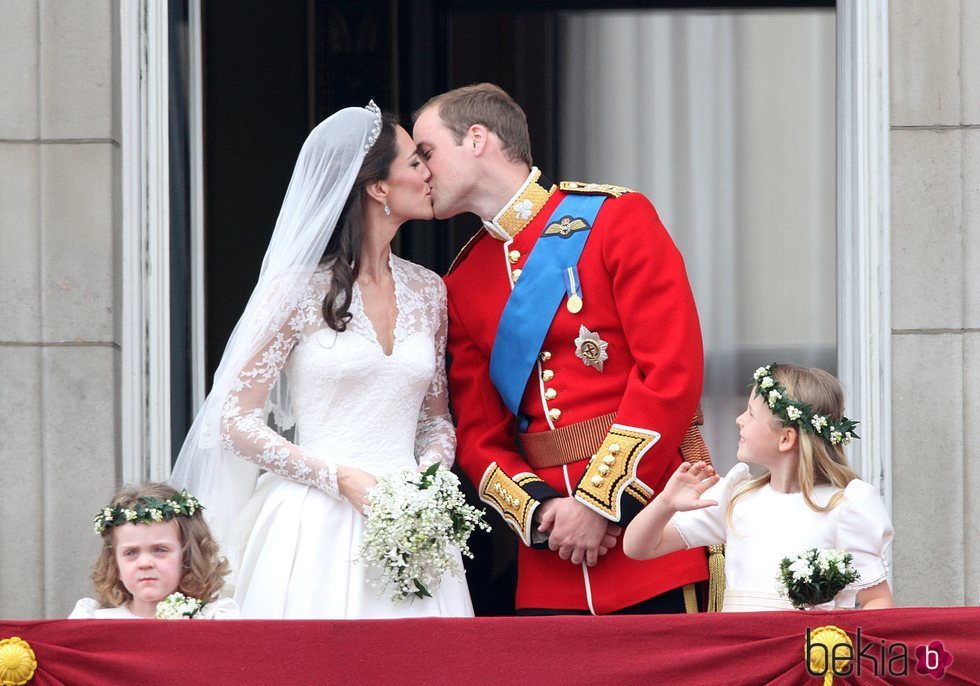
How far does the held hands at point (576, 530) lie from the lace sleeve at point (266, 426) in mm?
548

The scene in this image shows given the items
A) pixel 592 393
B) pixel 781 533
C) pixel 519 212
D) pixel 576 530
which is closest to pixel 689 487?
pixel 781 533

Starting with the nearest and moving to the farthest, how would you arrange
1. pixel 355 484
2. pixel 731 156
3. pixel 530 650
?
pixel 530 650
pixel 355 484
pixel 731 156

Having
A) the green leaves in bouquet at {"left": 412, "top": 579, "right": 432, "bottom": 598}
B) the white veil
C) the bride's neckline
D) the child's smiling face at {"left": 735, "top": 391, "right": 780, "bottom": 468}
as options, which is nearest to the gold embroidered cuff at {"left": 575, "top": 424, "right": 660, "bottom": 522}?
the child's smiling face at {"left": 735, "top": 391, "right": 780, "bottom": 468}

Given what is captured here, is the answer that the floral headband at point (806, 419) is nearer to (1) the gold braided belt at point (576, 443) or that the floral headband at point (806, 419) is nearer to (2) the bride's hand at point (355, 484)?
(1) the gold braided belt at point (576, 443)

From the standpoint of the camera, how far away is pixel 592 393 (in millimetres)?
4754

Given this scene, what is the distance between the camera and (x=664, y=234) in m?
4.79

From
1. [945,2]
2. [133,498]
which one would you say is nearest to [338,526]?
[133,498]

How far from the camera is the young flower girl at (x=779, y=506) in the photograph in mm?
4207

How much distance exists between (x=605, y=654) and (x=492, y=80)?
3.64 meters

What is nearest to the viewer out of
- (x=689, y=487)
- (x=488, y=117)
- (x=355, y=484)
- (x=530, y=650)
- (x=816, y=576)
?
(x=530, y=650)

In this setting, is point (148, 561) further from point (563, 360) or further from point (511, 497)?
point (563, 360)

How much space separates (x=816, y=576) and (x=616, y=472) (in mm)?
806

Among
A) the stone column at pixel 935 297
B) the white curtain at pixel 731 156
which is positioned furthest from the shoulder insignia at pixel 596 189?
the white curtain at pixel 731 156

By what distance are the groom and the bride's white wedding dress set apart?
180 millimetres
